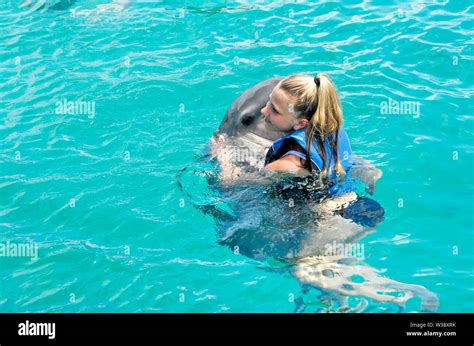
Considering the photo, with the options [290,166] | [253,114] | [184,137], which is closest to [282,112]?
[290,166]

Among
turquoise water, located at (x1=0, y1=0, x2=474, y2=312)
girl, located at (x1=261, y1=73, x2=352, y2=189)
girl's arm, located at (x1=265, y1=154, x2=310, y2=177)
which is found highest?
girl, located at (x1=261, y1=73, x2=352, y2=189)

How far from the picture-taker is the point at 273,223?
7.04m

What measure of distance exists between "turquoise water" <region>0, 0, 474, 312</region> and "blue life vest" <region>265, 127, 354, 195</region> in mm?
718

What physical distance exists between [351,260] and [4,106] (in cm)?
607

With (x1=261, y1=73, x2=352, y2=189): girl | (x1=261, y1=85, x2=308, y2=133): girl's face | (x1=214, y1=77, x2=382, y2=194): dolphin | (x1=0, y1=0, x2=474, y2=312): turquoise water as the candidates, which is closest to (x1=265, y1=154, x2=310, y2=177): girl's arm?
(x1=261, y1=73, x2=352, y2=189): girl

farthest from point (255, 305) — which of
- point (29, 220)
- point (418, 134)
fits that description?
point (418, 134)

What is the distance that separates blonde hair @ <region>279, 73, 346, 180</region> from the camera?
652cm

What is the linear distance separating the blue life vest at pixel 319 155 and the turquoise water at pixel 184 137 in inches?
28.3

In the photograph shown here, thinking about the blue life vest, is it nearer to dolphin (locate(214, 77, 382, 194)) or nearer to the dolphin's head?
dolphin (locate(214, 77, 382, 194))

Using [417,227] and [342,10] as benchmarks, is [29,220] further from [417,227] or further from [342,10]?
[342,10]

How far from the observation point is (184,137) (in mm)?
9266

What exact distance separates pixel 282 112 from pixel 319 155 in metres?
0.54

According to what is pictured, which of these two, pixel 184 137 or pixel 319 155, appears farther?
pixel 184 137

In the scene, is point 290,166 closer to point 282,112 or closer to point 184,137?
point 282,112
